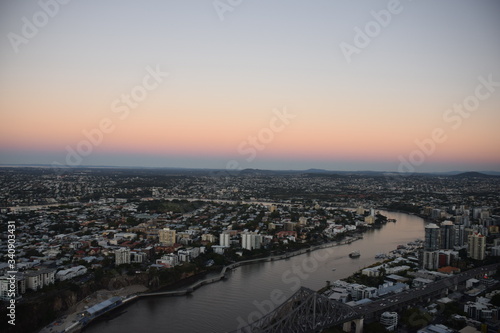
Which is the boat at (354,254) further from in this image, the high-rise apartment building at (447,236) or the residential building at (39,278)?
the residential building at (39,278)

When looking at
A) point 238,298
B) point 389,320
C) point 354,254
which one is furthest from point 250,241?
point 389,320

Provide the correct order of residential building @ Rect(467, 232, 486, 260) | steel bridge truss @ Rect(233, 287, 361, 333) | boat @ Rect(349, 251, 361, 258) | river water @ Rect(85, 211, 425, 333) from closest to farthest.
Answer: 1. steel bridge truss @ Rect(233, 287, 361, 333)
2. river water @ Rect(85, 211, 425, 333)
3. residential building @ Rect(467, 232, 486, 260)
4. boat @ Rect(349, 251, 361, 258)

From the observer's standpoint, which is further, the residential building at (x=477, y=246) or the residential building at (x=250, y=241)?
the residential building at (x=250, y=241)

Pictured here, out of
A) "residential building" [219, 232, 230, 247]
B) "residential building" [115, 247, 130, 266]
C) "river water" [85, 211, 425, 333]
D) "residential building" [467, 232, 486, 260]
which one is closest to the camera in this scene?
"river water" [85, 211, 425, 333]

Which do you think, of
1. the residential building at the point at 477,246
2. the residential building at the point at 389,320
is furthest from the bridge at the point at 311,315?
the residential building at the point at 477,246

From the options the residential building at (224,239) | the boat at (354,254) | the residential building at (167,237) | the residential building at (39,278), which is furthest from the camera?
the residential building at (224,239)

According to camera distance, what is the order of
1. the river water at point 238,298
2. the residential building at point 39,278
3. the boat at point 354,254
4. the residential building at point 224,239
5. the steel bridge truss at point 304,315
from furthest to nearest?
the residential building at point 224,239 → the boat at point 354,254 → the residential building at point 39,278 → the river water at point 238,298 → the steel bridge truss at point 304,315

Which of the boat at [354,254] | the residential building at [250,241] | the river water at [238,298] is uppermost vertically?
the residential building at [250,241]

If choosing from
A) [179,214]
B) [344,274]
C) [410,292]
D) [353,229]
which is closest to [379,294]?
[410,292]

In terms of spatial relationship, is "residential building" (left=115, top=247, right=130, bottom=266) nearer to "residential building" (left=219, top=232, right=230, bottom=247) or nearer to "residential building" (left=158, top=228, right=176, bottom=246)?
"residential building" (left=158, top=228, right=176, bottom=246)

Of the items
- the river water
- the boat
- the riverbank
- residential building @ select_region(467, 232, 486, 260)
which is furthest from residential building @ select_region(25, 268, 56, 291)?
residential building @ select_region(467, 232, 486, 260)
